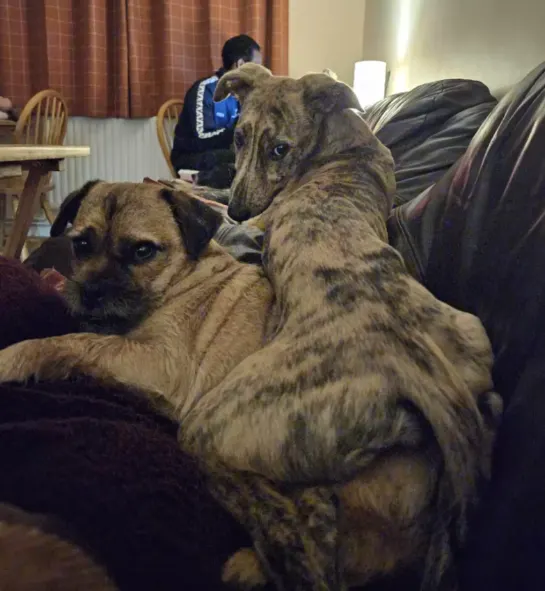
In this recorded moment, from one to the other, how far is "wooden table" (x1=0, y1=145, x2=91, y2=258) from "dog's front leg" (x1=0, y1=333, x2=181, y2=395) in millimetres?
1846

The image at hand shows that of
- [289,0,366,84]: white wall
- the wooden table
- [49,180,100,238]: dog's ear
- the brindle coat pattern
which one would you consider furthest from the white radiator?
the brindle coat pattern

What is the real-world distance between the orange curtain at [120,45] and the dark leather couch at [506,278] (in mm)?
4366

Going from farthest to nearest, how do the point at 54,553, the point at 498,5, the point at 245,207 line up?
the point at 498,5
the point at 245,207
the point at 54,553

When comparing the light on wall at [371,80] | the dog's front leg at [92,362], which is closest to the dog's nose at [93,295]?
the dog's front leg at [92,362]

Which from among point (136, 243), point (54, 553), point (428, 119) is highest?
point (428, 119)

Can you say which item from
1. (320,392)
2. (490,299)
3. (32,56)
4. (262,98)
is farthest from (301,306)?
(32,56)

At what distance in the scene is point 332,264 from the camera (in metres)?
1.17

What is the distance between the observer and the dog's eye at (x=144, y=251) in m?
1.40

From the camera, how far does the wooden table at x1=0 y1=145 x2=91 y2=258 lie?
9.54 feet

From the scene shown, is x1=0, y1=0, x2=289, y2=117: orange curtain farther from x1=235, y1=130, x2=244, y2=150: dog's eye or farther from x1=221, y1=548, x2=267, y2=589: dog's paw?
x1=221, y1=548, x2=267, y2=589: dog's paw

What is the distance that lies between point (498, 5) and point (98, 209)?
7.97 ft

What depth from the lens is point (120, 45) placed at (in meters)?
5.11

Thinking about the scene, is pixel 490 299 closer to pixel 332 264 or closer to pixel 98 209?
pixel 332 264

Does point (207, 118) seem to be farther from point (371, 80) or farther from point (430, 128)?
point (430, 128)
